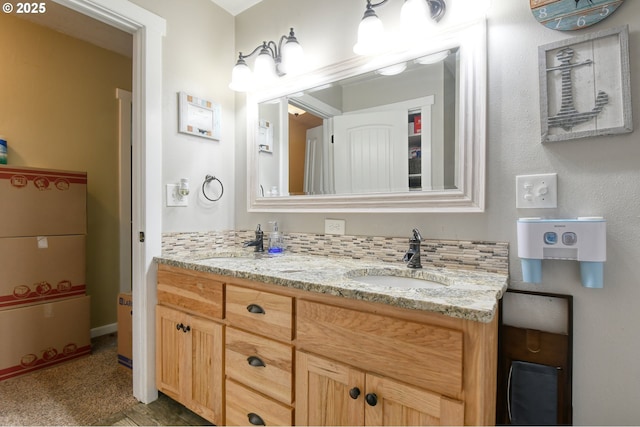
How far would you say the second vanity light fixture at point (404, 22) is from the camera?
1.26 m

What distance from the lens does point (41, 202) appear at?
2045mm

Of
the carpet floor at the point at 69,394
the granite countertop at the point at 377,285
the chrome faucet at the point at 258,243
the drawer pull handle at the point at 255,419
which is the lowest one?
the carpet floor at the point at 69,394

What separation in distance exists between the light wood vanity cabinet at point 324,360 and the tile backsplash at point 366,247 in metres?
0.27

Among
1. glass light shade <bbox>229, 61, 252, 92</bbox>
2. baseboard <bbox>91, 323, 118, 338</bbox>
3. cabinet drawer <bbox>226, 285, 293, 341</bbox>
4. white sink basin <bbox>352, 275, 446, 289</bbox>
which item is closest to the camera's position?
cabinet drawer <bbox>226, 285, 293, 341</bbox>

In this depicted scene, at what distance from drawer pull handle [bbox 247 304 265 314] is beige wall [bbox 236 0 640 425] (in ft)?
2.24

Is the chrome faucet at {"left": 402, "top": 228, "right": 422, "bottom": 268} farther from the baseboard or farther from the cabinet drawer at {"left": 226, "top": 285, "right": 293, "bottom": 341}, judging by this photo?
the baseboard

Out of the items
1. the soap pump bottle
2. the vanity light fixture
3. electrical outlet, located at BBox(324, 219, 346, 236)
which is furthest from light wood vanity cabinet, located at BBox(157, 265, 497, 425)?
the vanity light fixture

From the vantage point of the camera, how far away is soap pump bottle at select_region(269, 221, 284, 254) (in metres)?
1.73

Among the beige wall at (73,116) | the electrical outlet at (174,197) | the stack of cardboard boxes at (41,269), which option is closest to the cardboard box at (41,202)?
the stack of cardboard boxes at (41,269)

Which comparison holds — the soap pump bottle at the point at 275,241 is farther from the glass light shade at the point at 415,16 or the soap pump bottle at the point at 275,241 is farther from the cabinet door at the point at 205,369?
the glass light shade at the point at 415,16

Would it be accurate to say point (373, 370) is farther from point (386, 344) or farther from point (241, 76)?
point (241, 76)

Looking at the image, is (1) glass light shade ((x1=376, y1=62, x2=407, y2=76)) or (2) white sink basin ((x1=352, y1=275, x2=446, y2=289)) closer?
(2) white sink basin ((x1=352, y1=275, x2=446, y2=289))

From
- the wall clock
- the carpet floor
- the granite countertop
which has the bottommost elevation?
the carpet floor

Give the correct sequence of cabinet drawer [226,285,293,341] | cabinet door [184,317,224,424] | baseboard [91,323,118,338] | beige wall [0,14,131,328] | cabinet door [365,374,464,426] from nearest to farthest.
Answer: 1. cabinet door [365,374,464,426]
2. cabinet drawer [226,285,293,341]
3. cabinet door [184,317,224,424]
4. beige wall [0,14,131,328]
5. baseboard [91,323,118,338]
